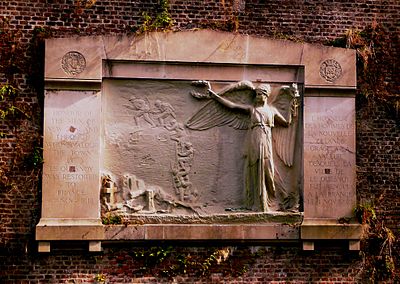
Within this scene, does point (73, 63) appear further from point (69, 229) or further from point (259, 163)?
point (259, 163)

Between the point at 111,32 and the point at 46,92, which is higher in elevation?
the point at 111,32

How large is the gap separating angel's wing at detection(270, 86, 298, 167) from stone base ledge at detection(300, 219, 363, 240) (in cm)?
103

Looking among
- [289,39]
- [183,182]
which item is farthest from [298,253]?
[289,39]

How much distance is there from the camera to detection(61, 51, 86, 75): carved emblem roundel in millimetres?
11820

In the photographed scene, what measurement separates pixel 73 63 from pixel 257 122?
3.05m

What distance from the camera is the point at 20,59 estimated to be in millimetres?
12031

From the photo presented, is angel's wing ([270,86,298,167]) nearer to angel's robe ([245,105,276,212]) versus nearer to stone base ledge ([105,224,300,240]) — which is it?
angel's robe ([245,105,276,212])

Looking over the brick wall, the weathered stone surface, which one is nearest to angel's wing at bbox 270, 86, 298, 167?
the weathered stone surface

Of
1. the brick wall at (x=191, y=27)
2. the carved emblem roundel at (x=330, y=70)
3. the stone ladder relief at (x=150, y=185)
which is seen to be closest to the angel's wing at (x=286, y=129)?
the carved emblem roundel at (x=330, y=70)

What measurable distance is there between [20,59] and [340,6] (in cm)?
538

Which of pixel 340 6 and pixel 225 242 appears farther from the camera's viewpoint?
pixel 340 6

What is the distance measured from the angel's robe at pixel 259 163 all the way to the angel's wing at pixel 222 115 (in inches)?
9.6

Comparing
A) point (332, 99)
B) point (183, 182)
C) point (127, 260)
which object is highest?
point (332, 99)

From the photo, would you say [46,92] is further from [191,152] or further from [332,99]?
[332,99]
